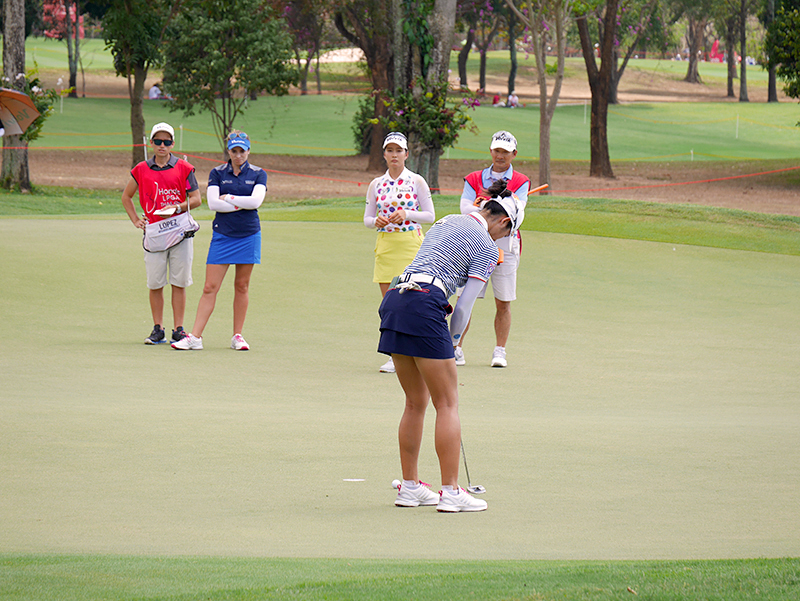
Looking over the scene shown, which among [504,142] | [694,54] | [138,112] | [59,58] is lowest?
[504,142]

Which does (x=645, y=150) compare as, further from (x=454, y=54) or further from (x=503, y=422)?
(x=454, y=54)

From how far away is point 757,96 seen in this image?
75000 millimetres

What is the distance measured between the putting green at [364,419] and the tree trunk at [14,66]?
1033 cm

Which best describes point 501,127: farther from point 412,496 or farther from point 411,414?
point 412,496

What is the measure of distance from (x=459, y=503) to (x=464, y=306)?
90cm

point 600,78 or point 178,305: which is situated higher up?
point 600,78

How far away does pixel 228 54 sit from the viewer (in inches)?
1410

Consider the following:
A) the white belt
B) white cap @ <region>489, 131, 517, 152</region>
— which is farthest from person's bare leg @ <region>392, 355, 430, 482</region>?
white cap @ <region>489, 131, 517, 152</region>

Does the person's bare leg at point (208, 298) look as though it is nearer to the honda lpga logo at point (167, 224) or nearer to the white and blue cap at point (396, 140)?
the honda lpga logo at point (167, 224)

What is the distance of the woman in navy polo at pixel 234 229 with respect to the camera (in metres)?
8.88

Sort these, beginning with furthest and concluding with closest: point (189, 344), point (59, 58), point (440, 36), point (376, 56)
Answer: point (59, 58), point (376, 56), point (440, 36), point (189, 344)

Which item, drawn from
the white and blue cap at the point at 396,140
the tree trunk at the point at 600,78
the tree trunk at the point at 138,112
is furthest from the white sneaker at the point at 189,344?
the tree trunk at the point at 600,78

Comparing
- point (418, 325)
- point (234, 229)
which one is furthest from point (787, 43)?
point (418, 325)

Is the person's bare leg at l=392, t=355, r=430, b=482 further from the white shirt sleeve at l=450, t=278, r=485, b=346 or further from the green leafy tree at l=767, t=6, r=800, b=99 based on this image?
the green leafy tree at l=767, t=6, r=800, b=99
